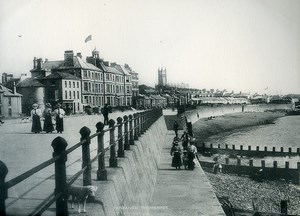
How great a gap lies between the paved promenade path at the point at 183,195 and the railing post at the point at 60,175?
19.3 ft

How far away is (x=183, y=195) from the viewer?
10969 millimetres

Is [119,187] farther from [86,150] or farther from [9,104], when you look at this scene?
[9,104]

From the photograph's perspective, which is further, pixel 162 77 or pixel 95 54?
pixel 162 77

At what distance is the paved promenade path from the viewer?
30.9 ft

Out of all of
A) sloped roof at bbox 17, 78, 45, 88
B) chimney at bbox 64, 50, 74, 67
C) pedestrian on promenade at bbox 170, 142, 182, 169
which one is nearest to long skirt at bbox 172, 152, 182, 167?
pedestrian on promenade at bbox 170, 142, 182, 169

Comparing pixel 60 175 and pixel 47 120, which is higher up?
pixel 60 175

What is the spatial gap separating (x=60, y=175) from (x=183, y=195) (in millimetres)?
8578

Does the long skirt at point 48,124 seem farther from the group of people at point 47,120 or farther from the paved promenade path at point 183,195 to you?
the paved promenade path at point 183,195

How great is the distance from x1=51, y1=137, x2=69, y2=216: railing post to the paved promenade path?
5896mm

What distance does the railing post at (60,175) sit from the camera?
2.80 meters

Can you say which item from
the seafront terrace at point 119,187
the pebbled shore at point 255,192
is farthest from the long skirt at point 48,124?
the pebbled shore at point 255,192

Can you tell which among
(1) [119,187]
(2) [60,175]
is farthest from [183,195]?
(2) [60,175]

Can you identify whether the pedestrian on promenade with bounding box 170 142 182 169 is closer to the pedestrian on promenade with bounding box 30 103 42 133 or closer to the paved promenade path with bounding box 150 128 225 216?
the paved promenade path with bounding box 150 128 225 216

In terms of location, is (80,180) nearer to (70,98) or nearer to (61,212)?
(61,212)
